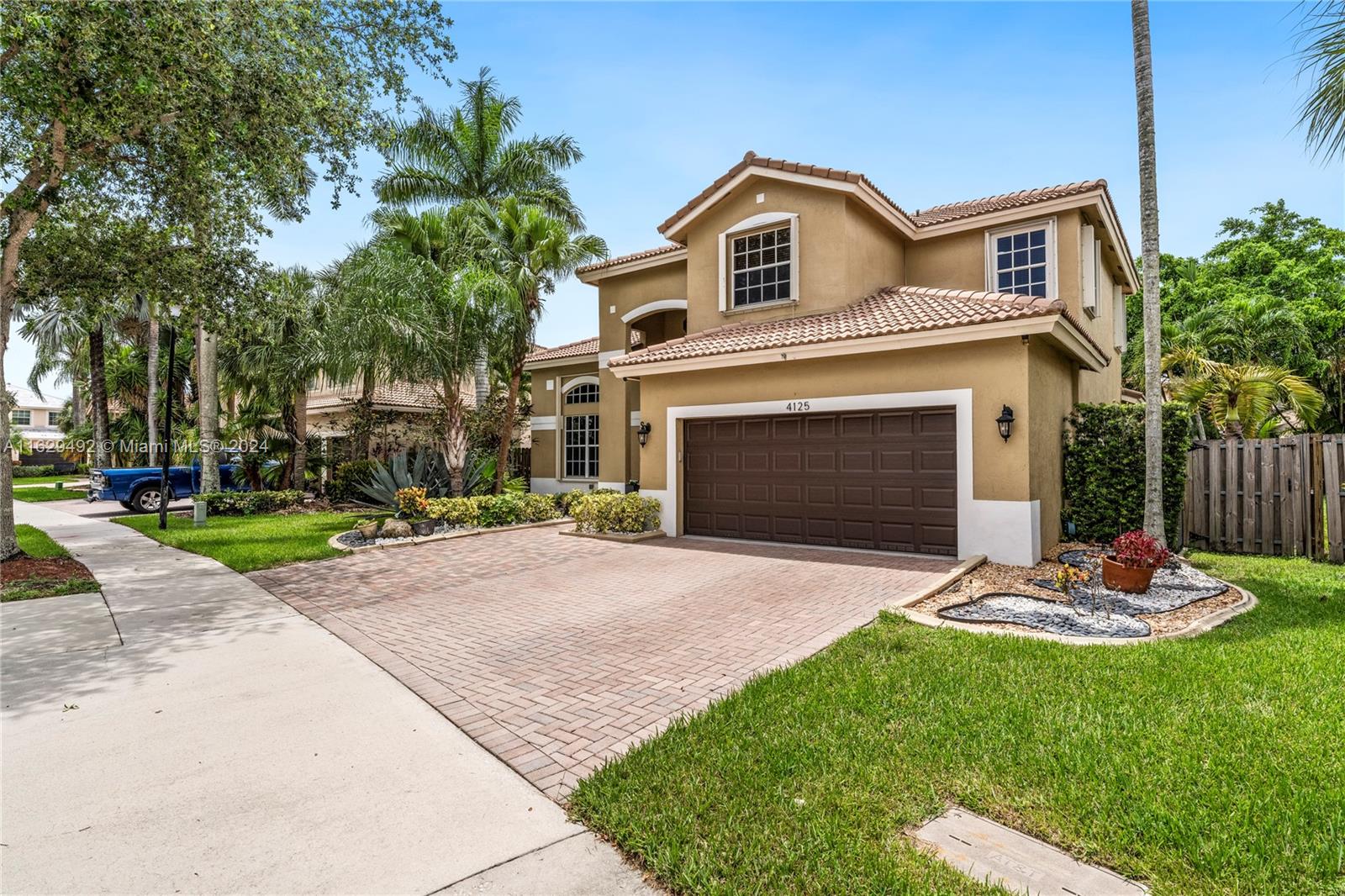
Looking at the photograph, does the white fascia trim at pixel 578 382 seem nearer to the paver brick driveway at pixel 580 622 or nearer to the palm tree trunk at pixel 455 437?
the palm tree trunk at pixel 455 437

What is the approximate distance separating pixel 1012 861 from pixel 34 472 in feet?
189

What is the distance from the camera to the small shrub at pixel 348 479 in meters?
21.3

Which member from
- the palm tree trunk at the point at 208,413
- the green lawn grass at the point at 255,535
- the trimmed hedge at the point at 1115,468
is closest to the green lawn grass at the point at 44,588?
the green lawn grass at the point at 255,535

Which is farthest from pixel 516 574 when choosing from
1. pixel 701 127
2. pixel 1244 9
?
pixel 1244 9

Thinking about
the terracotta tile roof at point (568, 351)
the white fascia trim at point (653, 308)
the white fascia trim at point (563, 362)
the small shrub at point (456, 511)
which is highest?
the white fascia trim at point (653, 308)

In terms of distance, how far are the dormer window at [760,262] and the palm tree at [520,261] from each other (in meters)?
5.31

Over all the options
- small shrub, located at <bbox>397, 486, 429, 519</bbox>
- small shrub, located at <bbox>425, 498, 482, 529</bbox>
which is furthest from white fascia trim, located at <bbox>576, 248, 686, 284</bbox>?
small shrub, located at <bbox>397, 486, 429, 519</bbox>

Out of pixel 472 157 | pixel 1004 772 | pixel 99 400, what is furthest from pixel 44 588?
pixel 99 400

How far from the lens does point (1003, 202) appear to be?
14.0 metres

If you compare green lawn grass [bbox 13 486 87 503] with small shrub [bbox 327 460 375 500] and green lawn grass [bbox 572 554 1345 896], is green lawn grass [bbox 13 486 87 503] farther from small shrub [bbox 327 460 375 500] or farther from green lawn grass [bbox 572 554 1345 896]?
green lawn grass [bbox 572 554 1345 896]

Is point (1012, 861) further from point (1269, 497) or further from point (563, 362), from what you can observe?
point (563, 362)

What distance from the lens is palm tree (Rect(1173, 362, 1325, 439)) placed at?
50.0 ft

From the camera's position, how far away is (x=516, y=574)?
32.9ft

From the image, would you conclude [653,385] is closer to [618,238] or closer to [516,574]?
[516,574]
